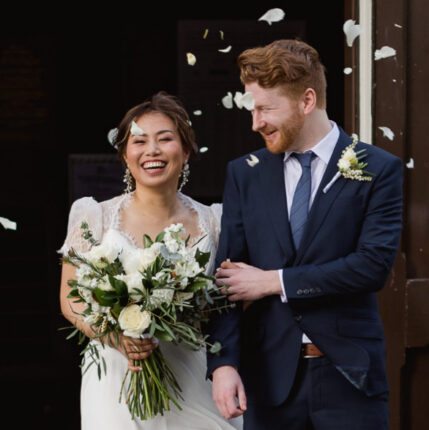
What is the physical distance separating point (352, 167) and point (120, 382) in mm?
1320

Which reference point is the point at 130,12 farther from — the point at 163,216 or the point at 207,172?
the point at 163,216

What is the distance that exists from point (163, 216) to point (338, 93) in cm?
256

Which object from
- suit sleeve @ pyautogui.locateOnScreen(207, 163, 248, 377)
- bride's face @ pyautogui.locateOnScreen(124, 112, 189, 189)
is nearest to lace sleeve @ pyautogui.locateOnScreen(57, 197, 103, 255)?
bride's face @ pyautogui.locateOnScreen(124, 112, 189, 189)

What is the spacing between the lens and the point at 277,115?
247cm

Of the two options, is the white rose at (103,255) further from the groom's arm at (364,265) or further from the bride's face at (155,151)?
the bride's face at (155,151)

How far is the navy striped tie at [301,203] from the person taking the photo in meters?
2.49

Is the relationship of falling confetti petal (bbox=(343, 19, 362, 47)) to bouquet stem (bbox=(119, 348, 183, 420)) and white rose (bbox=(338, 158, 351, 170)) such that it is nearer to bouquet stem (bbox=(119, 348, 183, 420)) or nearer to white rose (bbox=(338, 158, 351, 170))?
white rose (bbox=(338, 158, 351, 170))

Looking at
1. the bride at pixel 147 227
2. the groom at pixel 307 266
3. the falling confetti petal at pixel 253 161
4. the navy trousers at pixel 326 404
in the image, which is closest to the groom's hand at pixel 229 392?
the groom at pixel 307 266

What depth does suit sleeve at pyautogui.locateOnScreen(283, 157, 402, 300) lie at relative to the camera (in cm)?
237

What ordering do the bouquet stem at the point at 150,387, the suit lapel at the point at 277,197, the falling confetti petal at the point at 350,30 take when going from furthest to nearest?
1. the falling confetti petal at the point at 350,30
2. the bouquet stem at the point at 150,387
3. the suit lapel at the point at 277,197

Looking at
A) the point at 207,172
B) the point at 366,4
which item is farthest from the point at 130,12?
the point at 366,4

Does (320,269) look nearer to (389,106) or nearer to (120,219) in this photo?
(120,219)

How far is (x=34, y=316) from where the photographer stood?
231 inches

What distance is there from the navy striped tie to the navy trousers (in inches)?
16.4
